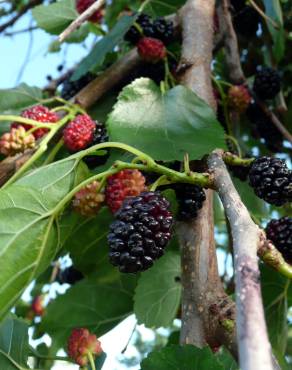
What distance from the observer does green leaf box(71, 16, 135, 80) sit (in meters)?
1.23

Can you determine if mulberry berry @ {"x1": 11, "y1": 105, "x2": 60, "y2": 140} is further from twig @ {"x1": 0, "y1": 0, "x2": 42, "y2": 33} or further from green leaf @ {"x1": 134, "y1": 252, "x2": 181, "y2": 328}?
twig @ {"x1": 0, "y1": 0, "x2": 42, "y2": 33}

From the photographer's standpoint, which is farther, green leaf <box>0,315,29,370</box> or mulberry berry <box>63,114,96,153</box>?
mulberry berry <box>63,114,96,153</box>

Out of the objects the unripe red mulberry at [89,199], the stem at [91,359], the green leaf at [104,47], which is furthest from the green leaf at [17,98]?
the stem at [91,359]

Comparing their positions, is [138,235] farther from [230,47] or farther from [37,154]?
[230,47]

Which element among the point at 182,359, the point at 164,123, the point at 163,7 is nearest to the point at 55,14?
the point at 163,7

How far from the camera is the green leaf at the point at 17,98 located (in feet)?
4.30

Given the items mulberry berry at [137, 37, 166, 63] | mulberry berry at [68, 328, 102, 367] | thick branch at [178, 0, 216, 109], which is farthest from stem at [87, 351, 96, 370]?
mulberry berry at [137, 37, 166, 63]

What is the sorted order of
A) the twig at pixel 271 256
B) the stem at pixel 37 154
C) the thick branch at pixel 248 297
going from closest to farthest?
the thick branch at pixel 248 297 < the twig at pixel 271 256 < the stem at pixel 37 154

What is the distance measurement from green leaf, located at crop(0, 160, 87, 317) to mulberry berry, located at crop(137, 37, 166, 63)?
1.32 ft

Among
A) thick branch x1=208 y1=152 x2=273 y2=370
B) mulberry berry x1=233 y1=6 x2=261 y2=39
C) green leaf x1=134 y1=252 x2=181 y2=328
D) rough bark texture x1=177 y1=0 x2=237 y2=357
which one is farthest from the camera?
mulberry berry x1=233 y1=6 x2=261 y2=39

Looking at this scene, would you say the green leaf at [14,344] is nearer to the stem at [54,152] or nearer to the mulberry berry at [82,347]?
the mulberry berry at [82,347]

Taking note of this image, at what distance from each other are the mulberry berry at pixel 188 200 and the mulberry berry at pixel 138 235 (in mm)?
112

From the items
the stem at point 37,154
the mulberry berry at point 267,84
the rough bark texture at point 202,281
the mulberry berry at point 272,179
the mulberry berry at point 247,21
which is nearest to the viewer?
the rough bark texture at point 202,281

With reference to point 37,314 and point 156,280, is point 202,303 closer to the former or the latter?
point 156,280
